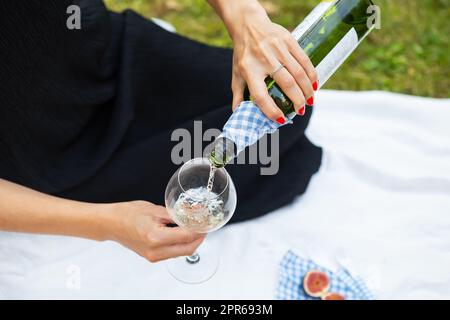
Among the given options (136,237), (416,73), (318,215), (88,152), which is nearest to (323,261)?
(318,215)

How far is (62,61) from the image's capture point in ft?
3.88

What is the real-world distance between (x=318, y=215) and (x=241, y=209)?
243 millimetres

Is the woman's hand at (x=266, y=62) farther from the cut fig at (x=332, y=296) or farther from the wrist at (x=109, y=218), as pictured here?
the cut fig at (x=332, y=296)

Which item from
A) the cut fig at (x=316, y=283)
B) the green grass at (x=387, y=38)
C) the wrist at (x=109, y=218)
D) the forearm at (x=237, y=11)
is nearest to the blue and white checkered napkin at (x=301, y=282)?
the cut fig at (x=316, y=283)

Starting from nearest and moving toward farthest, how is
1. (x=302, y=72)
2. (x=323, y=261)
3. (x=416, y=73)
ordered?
(x=302, y=72)
(x=323, y=261)
(x=416, y=73)

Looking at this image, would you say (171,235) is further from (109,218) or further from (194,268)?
(194,268)

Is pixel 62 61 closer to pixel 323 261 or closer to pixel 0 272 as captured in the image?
pixel 0 272

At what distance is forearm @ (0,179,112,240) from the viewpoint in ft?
3.59

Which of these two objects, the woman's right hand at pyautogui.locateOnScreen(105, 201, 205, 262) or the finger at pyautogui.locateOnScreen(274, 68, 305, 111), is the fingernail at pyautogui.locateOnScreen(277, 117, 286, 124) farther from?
the woman's right hand at pyautogui.locateOnScreen(105, 201, 205, 262)

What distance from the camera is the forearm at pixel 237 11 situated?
3.82ft

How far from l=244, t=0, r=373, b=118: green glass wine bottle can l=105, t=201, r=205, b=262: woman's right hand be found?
1.08 ft

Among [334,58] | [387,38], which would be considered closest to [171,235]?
[334,58]

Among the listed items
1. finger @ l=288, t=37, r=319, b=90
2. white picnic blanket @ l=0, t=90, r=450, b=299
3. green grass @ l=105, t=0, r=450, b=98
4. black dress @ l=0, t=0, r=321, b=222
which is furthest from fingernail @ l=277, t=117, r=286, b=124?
green grass @ l=105, t=0, r=450, b=98

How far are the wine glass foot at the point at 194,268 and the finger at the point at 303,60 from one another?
2.10 feet
